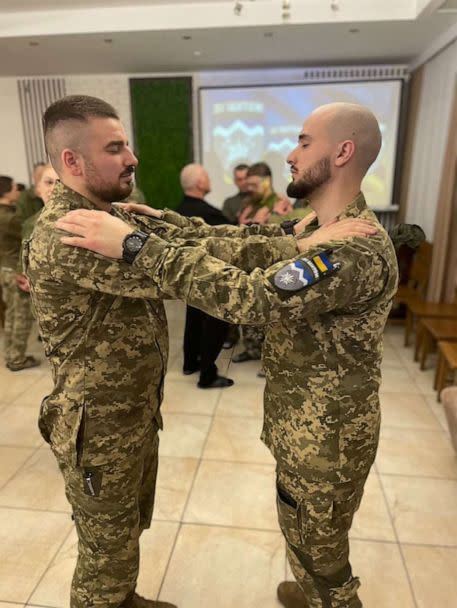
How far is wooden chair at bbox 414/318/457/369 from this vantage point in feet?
10.8

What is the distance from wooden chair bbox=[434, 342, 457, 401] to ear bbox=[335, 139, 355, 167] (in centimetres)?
218

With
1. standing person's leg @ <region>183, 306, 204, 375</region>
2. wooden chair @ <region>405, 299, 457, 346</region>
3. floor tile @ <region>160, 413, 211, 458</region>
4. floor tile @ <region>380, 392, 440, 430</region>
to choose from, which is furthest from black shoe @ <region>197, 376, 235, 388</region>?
wooden chair @ <region>405, 299, 457, 346</region>

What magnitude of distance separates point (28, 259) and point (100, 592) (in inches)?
39.7

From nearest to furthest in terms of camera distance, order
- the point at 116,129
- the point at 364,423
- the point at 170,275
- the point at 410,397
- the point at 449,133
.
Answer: the point at 170,275 < the point at 116,129 < the point at 364,423 < the point at 410,397 < the point at 449,133

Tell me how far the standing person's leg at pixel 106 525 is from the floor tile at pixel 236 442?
124 cm

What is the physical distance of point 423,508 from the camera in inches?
87.8

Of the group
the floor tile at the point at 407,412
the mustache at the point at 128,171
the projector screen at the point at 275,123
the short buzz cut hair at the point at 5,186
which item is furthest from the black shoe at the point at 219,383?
the projector screen at the point at 275,123

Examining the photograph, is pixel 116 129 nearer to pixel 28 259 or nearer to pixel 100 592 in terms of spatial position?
pixel 28 259

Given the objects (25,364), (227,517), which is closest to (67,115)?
(227,517)

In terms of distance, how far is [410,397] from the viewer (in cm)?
335

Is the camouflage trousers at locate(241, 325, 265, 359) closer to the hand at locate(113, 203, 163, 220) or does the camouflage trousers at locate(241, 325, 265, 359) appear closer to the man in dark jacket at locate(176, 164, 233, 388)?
the man in dark jacket at locate(176, 164, 233, 388)

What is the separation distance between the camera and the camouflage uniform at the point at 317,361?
1.00 metres

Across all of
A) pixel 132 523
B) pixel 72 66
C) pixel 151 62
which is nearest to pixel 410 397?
pixel 132 523

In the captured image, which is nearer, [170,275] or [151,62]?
[170,275]
